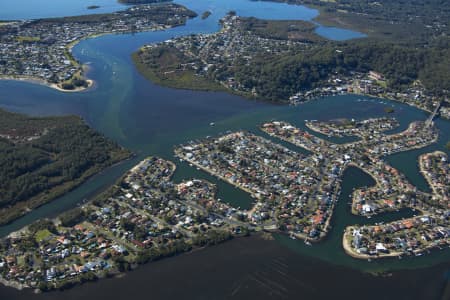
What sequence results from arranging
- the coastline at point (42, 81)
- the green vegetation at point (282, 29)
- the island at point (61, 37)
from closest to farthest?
the coastline at point (42, 81) → the island at point (61, 37) → the green vegetation at point (282, 29)

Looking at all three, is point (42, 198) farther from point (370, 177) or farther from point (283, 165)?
point (370, 177)

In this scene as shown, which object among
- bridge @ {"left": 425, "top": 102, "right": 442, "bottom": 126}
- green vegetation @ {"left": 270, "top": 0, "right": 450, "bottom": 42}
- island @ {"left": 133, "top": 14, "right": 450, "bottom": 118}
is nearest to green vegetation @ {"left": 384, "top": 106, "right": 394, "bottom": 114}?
bridge @ {"left": 425, "top": 102, "right": 442, "bottom": 126}

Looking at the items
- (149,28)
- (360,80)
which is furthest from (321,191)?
(149,28)

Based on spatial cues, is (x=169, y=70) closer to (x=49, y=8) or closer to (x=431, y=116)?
(x=431, y=116)

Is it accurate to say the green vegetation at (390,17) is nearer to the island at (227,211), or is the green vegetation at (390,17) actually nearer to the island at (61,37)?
the island at (61,37)

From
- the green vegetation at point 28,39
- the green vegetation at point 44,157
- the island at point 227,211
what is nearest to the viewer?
the island at point 227,211

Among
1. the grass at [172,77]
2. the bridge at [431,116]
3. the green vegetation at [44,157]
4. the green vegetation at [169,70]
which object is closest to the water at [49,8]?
the green vegetation at [169,70]

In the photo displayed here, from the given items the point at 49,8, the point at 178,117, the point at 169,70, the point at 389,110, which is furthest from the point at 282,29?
the point at 49,8

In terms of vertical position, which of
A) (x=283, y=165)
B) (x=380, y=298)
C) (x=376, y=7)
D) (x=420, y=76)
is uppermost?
(x=376, y=7)
